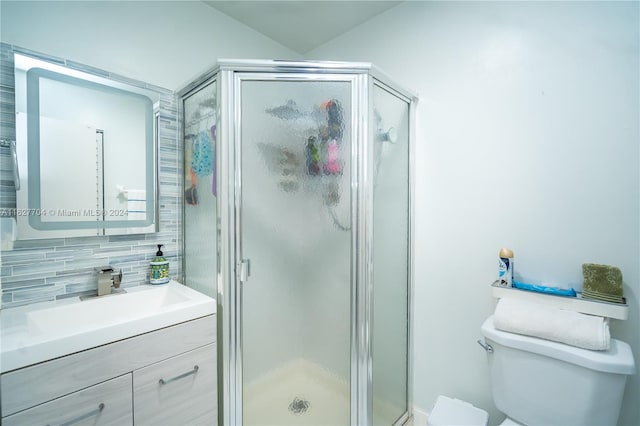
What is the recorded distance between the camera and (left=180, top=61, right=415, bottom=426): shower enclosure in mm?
1316

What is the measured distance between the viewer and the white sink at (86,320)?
2.83 ft

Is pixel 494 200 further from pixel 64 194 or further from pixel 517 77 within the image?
pixel 64 194

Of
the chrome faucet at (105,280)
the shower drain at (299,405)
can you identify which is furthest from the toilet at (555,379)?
the chrome faucet at (105,280)

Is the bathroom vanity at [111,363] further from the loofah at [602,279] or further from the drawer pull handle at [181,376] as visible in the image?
the loofah at [602,279]

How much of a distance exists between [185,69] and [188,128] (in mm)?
366

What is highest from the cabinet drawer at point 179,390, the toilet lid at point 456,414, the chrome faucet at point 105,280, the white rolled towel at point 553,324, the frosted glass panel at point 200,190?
the frosted glass panel at point 200,190

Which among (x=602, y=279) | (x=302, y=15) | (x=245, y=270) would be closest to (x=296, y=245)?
(x=245, y=270)

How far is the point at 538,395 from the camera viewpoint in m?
1.08

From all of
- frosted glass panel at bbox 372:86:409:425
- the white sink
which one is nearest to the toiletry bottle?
frosted glass panel at bbox 372:86:409:425

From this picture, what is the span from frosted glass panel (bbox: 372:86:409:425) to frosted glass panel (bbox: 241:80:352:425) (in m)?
0.16

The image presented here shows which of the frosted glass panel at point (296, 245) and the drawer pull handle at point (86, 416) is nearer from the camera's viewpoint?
the drawer pull handle at point (86, 416)

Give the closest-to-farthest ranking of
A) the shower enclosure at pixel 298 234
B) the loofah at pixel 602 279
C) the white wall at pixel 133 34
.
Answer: the loofah at pixel 602 279
the white wall at pixel 133 34
the shower enclosure at pixel 298 234

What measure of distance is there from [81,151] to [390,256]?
61.5 inches

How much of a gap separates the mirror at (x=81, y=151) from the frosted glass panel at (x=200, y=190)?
0.17 metres
